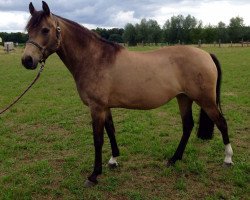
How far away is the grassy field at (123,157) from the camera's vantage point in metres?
4.54

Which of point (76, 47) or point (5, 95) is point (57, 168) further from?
point (5, 95)

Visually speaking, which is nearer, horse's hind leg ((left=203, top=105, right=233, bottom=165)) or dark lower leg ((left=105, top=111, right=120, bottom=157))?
horse's hind leg ((left=203, top=105, right=233, bottom=165))

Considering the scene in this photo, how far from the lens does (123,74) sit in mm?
4766

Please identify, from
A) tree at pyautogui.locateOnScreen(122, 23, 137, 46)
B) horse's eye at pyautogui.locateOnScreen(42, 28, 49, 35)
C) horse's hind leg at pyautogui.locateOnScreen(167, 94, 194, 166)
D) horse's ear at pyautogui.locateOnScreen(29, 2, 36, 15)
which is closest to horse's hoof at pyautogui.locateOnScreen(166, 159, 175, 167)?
horse's hind leg at pyautogui.locateOnScreen(167, 94, 194, 166)

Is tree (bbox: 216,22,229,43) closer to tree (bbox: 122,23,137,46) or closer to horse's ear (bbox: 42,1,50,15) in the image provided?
tree (bbox: 122,23,137,46)

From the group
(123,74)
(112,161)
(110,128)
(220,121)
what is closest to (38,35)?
(123,74)

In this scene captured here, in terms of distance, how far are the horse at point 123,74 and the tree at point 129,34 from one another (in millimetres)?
70648

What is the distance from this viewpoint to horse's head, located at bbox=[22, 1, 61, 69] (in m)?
4.07

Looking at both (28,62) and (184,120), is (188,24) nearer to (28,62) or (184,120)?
(184,120)

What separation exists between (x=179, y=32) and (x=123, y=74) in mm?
75400

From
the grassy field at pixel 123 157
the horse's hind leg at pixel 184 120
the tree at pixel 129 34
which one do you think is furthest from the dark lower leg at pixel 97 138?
the tree at pixel 129 34

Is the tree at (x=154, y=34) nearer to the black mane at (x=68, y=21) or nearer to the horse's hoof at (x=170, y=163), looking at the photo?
the horse's hoof at (x=170, y=163)

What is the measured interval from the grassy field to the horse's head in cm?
189

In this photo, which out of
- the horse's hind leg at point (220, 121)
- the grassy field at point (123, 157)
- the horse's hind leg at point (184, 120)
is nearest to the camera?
the grassy field at point (123, 157)
